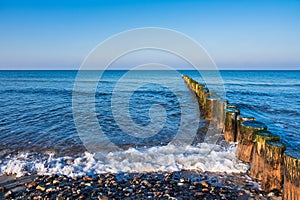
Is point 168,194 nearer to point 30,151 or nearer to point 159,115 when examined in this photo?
point 30,151

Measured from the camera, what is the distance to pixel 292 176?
3.49m

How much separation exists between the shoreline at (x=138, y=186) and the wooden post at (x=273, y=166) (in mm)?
153

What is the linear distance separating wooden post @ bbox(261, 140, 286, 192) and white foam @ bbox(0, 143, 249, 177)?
2.79 feet

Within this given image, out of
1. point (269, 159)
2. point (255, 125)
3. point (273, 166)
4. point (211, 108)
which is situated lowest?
point (273, 166)

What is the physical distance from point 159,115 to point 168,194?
7.99m

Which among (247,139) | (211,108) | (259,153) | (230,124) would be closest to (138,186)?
(259,153)

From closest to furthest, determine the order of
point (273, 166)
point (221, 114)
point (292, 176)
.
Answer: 1. point (292, 176)
2. point (273, 166)
3. point (221, 114)

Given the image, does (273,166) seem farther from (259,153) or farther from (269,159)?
(259,153)

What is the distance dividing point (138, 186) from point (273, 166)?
8.41 ft

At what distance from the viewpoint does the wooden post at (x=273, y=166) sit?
165 inches

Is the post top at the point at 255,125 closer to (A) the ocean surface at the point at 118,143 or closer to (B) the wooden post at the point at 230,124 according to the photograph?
(A) the ocean surface at the point at 118,143

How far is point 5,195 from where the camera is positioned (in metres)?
4.18

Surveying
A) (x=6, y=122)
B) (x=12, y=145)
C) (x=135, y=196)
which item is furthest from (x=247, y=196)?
(x=6, y=122)

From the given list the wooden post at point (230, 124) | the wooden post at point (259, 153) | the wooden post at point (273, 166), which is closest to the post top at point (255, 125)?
the wooden post at point (259, 153)
